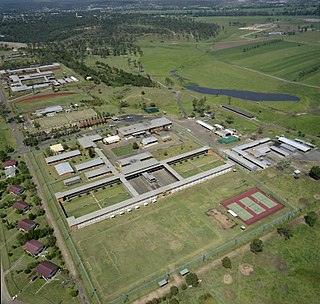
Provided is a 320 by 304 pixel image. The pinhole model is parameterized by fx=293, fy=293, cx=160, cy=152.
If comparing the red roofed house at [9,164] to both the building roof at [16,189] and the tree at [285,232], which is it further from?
the tree at [285,232]

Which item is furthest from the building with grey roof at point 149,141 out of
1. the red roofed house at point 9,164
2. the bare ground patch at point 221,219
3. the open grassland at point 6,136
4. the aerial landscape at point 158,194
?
the open grassland at point 6,136

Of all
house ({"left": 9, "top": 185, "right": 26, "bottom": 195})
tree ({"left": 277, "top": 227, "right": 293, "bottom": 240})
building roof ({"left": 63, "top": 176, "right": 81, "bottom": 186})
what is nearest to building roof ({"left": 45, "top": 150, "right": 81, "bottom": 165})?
building roof ({"left": 63, "top": 176, "right": 81, "bottom": 186})

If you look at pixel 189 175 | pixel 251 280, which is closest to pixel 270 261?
pixel 251 280

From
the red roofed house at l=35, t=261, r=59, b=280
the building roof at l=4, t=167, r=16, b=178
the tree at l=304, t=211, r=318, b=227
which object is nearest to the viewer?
the red roofed house at l=35, t=261, r=59, b=280

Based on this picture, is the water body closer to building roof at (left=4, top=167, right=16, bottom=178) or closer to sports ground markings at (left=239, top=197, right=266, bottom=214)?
sports ground markings at (left=239, top=197, right=266, bottom=214)

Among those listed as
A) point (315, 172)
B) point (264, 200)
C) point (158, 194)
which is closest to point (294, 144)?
point (315, 172)

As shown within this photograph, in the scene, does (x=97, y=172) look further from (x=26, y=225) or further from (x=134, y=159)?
(x=26, y=225)

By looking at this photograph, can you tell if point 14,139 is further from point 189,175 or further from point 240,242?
point 240,242
